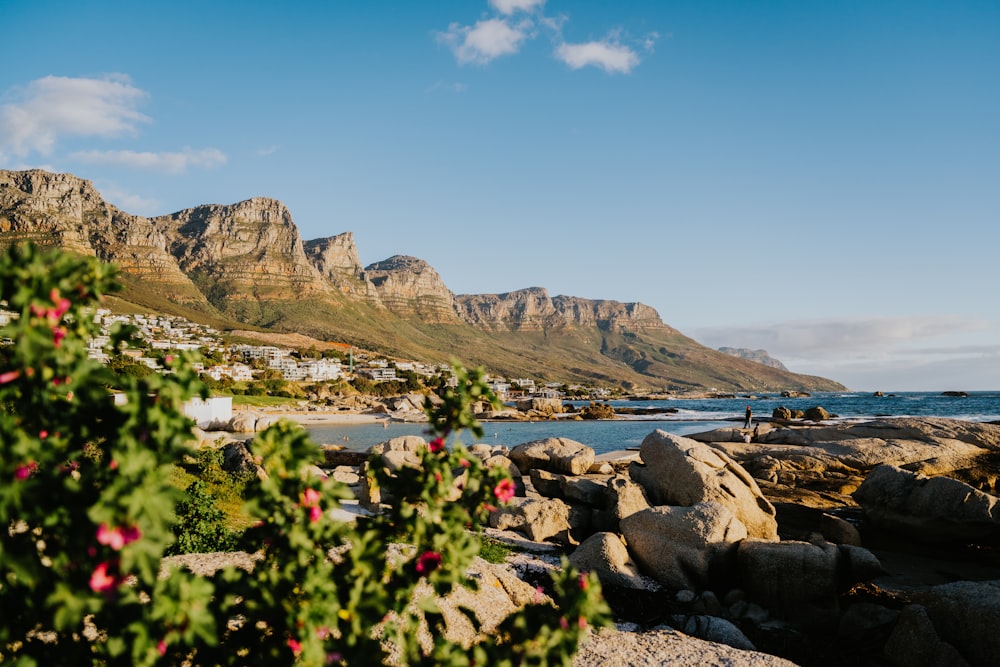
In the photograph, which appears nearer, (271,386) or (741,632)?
(741,632)

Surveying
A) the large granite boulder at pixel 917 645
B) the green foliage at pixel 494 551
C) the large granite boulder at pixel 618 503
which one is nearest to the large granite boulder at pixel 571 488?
the large granite boulder at pixel 618 503

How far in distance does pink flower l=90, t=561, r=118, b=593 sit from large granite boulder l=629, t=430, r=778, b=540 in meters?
14.8

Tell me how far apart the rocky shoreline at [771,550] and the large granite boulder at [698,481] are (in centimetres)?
5

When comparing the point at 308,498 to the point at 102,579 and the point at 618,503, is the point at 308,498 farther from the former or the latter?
the point at 618,503

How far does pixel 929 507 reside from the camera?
17.9m

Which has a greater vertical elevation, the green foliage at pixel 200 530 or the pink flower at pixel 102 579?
the pink flower at pixel 102 579

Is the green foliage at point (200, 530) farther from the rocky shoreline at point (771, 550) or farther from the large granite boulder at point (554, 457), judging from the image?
the large granite boulder at point (554, 457)

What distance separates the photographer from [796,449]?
31.8 m

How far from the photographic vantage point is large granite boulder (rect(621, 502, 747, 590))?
1362 centimetres

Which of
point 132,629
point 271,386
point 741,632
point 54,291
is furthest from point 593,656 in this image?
point 271,386

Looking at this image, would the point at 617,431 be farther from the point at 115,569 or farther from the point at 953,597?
the point at 115,569

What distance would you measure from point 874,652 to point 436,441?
1074 centimetres

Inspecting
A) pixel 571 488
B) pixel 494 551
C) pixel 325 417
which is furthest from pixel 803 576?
pixel 325 417

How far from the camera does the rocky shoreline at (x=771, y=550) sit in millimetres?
10305
